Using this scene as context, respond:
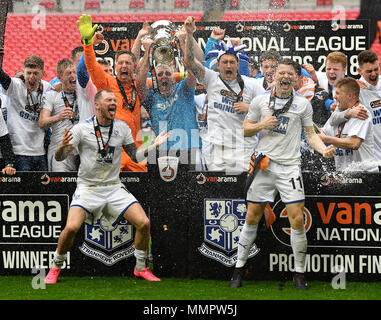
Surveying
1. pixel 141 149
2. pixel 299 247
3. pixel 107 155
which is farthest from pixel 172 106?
pixel 299 247

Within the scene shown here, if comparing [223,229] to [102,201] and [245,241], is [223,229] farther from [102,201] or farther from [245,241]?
[102,201]

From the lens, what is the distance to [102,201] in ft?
21.4

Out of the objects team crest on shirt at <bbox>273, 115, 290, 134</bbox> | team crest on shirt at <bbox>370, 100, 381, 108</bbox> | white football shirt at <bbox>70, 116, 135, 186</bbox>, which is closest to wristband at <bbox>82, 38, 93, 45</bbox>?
white football shirt at <bbox>70, 116, 135, 186</bbox>

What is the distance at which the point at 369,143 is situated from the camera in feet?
22.8

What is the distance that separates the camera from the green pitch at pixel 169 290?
A: 5910 mm

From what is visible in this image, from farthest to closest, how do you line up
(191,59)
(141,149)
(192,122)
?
(192,122)
(191,59)
(141,149)

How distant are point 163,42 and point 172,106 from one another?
0.72m

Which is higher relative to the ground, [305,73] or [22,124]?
[305,73]

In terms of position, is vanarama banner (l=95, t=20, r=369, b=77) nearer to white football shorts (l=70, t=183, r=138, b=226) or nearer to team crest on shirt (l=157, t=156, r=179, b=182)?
team crest on shirt (l=157, t=156, r=179, b=182)

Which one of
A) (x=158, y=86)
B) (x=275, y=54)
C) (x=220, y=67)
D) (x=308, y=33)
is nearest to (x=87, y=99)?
(x=158, y=86)

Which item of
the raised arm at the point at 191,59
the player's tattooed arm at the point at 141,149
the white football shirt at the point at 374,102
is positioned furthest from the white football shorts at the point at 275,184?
the white football shirt at the point at 374,102

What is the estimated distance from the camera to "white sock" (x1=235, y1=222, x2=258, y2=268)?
6.34 m

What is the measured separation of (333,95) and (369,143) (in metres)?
0.92

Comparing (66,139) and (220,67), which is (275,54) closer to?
(220,67)
